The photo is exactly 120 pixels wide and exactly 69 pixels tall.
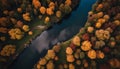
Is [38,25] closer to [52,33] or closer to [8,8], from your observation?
[52,33]

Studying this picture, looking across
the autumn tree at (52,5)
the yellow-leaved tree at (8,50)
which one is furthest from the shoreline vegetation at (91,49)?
the autumn tree at (52,5)

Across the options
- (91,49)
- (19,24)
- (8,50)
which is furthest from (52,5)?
(8,50)

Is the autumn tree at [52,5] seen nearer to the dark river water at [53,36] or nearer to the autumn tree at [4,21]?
the dark river water at [53,36]

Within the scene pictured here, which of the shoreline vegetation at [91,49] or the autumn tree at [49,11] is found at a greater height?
the autumn tree at [49,11]

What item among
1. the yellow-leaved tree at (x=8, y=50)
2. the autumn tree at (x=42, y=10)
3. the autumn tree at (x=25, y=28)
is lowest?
the yellow-leaved tree at (x=8, y=50)

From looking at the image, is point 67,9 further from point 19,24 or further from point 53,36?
point 19,24

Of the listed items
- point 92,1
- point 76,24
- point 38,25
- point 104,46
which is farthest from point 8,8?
point 104,46
